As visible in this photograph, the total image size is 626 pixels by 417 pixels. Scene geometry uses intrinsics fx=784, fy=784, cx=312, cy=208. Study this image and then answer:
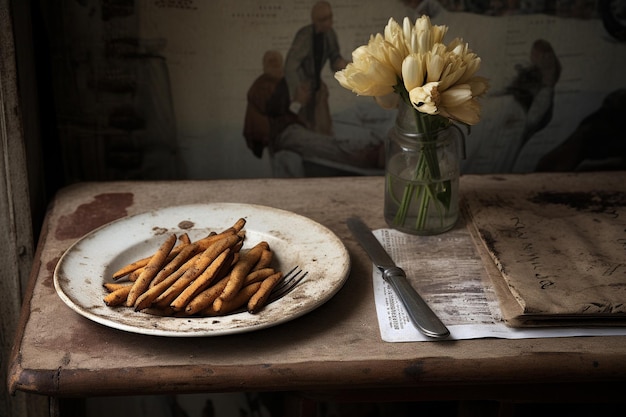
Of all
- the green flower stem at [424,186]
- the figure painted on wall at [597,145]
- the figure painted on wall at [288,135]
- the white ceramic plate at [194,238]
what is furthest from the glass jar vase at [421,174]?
the figure painted on wall at [597,145]

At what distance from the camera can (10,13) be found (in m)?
1.26

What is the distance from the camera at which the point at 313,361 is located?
0.99m

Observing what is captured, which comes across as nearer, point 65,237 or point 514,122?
point 65,237

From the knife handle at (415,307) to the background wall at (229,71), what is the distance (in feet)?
1.74

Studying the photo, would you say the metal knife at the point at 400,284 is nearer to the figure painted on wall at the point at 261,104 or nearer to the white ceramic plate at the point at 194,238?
the white ceramic plate at the point at 194,238

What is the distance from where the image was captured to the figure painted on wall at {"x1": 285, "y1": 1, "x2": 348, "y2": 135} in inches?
60.1

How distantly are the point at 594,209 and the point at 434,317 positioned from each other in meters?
0.47

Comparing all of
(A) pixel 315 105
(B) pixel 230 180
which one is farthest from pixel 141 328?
(A) pixel 315 105

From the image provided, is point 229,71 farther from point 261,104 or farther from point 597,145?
point 597,145

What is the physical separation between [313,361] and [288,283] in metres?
0.18

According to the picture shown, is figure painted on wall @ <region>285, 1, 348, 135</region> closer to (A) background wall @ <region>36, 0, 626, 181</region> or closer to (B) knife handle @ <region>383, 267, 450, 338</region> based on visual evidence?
(A) background wall @ <region>36, 0, 626, 181</region>

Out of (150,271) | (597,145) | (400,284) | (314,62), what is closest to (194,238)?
(150,271)

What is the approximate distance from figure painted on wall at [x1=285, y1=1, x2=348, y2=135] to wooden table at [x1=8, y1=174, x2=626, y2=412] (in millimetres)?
541

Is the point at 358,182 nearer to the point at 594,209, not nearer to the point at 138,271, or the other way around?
the point at 594,209
